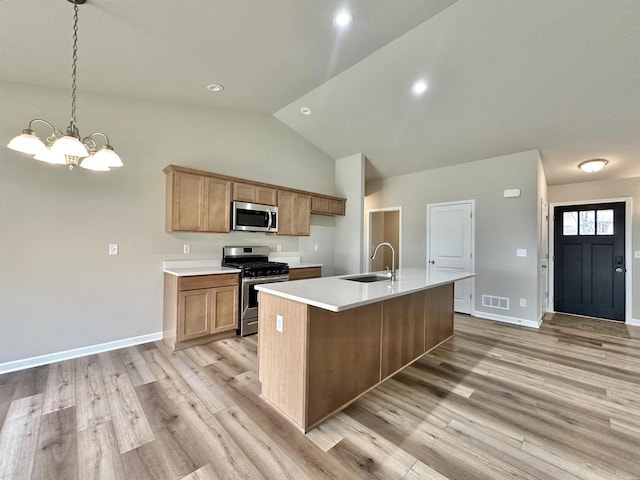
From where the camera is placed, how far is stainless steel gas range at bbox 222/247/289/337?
3727 millimetres

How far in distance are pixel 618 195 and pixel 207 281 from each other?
659 centimetres

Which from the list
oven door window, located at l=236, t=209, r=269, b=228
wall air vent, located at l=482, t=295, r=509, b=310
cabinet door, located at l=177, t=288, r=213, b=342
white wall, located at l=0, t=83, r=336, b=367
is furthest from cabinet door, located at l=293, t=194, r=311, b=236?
wall air vent, located at l=482, t=295, r=509, b=310

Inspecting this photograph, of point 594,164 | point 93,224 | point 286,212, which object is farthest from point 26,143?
point 594,164

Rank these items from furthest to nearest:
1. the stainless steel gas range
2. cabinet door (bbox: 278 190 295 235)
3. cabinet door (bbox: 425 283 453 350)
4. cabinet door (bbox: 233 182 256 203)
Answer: cabinet door (bbox: 278 190 295 235) → cabinet door (bbox: 233 182 256 203) → the stainless steel gas range → cabinet door (bbox: 425 283 453 350)

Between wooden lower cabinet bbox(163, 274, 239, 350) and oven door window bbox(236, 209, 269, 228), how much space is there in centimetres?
85

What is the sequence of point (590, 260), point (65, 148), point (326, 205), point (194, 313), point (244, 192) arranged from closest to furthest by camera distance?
point (65, 148), point (194, 313), point (244, 192), point (590, 260), point (326, 205)

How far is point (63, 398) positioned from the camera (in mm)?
2250

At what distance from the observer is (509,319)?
4.48 meters

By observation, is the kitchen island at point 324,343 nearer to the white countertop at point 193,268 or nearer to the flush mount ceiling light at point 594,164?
the white countertop at point 193,268

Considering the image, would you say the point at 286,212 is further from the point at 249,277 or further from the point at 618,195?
the point at 618,195

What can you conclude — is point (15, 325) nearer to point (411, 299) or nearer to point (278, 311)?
point (278, 311)

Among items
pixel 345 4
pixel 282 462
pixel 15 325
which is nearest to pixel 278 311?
pixel 282 462

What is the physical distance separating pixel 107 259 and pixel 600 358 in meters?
5.72

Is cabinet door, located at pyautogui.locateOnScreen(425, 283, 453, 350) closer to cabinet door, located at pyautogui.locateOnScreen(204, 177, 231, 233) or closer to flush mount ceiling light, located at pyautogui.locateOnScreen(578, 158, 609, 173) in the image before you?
cabinet door, located at pyautogui.locateOnScreen(204, 177, 231, 233)
